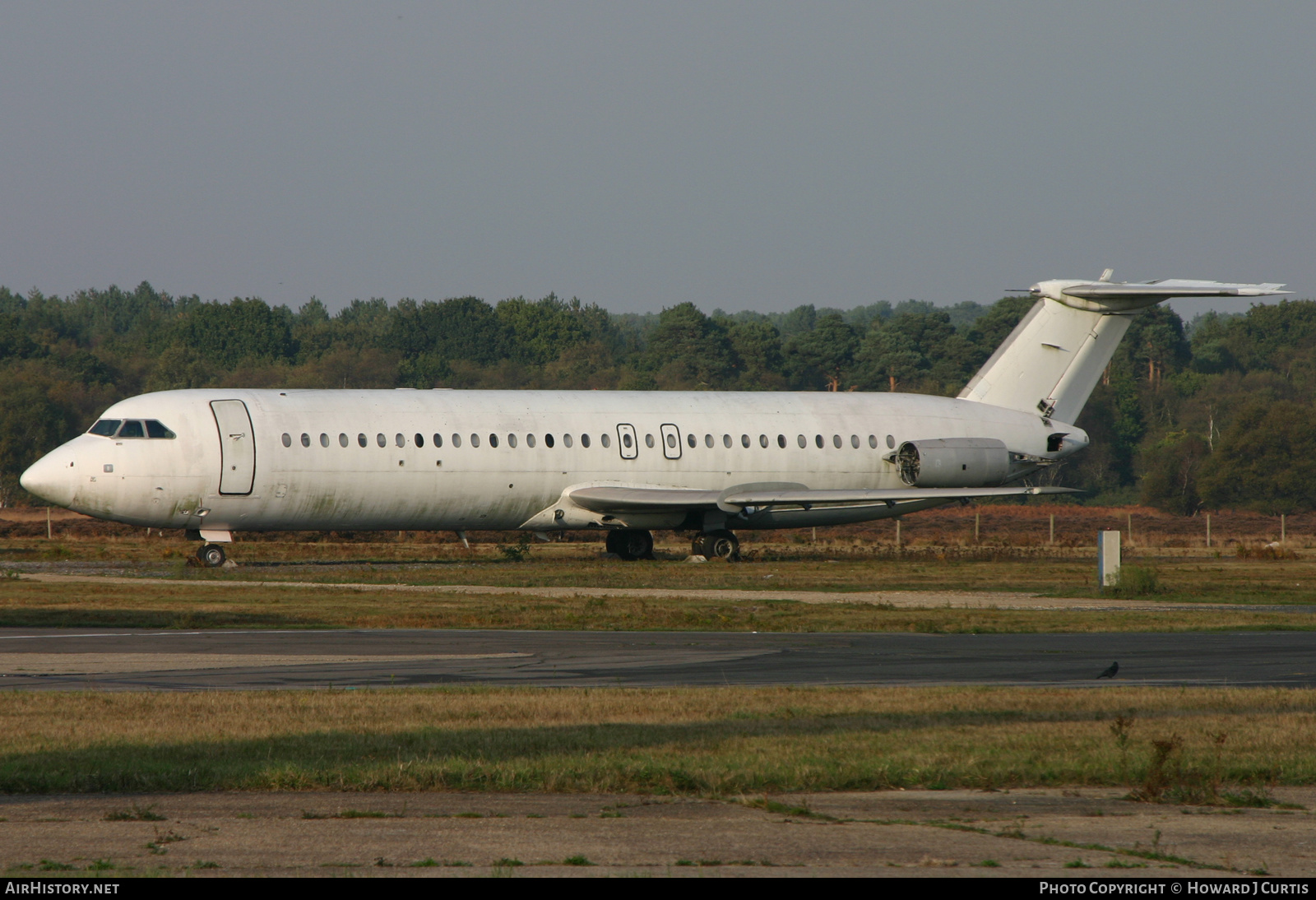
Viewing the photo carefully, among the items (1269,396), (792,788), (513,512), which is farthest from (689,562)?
(1269,396)

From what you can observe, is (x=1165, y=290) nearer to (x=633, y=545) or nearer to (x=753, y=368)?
(x=633, y=545)

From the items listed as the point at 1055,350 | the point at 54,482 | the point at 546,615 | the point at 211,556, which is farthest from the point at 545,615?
A: the point at 1055,350

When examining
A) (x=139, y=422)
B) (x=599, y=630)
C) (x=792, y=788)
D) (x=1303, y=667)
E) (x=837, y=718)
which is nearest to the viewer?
(x=792, y=788)

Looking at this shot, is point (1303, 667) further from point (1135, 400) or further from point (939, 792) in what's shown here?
point (1135, 400)

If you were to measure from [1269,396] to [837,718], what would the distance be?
102m

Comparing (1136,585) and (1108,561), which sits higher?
(1108,561)

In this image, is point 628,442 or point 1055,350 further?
point 1055,350

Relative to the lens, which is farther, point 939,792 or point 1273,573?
point 1273,573

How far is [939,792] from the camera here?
10.7 metres

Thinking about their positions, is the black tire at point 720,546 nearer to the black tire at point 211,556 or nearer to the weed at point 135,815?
the black tire at point 211,556

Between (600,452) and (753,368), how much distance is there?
8612cm

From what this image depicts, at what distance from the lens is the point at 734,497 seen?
130 ft

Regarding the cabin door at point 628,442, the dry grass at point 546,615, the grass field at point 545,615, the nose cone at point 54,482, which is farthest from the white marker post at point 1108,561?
the nose cone at point 54,482

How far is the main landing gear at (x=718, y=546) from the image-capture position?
40656 mm
